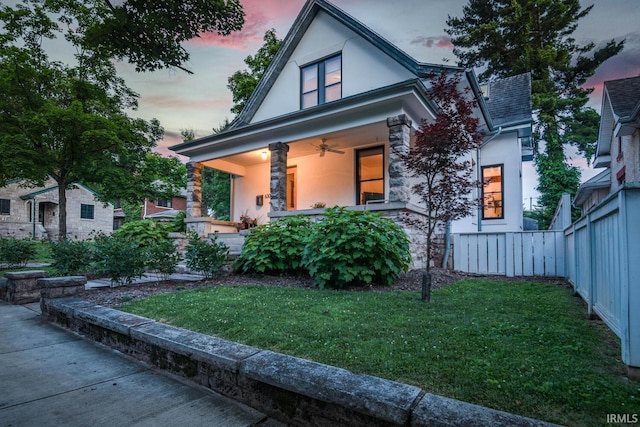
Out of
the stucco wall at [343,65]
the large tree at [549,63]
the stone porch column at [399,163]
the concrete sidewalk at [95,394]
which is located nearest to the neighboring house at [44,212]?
the stucco wall at [343,65]

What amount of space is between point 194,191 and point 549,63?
70.2ft

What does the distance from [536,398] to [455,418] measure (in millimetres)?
651

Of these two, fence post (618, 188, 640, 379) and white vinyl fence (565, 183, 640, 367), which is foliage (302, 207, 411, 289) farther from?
fence post (618, 188, 640, 379)

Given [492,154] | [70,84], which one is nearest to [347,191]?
[492,154]

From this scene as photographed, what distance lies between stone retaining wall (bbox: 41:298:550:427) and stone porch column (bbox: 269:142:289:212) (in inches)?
228

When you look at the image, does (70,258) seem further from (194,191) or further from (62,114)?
(62,114)

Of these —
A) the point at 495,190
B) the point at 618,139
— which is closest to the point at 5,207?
the point at 495,190

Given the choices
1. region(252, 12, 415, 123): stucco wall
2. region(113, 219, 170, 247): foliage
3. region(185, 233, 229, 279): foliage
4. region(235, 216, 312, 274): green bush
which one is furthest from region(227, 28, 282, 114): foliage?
→ region(185, 233, 229, 279): foliage

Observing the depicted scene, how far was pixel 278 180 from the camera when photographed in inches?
331

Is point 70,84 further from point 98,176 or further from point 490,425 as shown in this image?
point 490,425

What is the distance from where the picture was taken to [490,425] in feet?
4.13

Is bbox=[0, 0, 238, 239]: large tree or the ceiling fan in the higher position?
bbox=[0, 0, 238, 239]: large tree

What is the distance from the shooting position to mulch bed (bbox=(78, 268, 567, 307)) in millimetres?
4320
